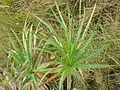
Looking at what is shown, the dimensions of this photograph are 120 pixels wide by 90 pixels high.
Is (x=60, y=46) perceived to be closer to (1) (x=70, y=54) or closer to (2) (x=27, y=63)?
(1) (x=70, y=54)

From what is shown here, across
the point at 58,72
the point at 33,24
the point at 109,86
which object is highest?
the point at 33,24

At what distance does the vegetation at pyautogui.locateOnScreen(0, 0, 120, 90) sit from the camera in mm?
1384

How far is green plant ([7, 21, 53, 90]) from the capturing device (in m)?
1.41

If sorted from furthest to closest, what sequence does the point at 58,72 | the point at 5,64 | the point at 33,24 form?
1. the point at 33,24
2. the point at 5,64
3. the point at 58,72

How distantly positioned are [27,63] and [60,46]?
18 centimetres

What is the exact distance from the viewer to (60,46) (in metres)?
1.39

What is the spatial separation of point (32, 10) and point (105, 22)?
399mm

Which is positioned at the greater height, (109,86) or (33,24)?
(33,24)

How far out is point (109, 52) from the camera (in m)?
1.55

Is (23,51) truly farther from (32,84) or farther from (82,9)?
(82,9)

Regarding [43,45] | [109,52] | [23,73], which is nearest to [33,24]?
[43,45]

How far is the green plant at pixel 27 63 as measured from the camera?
1.41 meters

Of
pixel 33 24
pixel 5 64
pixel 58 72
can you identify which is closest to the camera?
pixel 58 72

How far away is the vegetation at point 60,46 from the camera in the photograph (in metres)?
1.38
